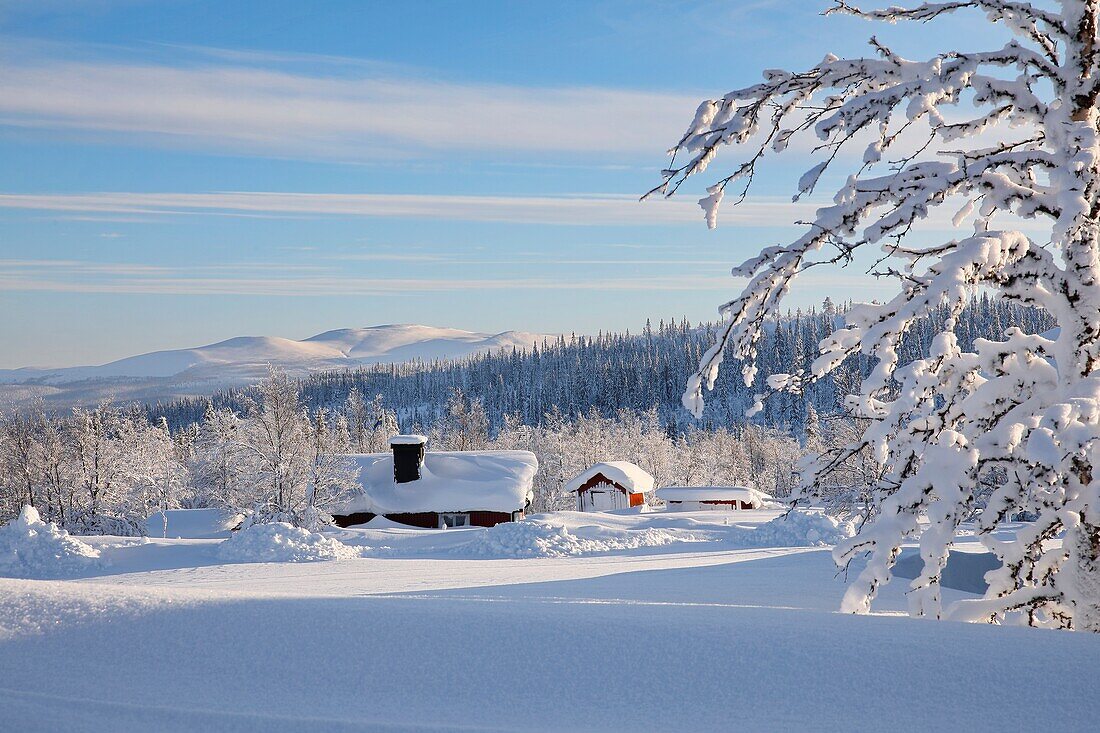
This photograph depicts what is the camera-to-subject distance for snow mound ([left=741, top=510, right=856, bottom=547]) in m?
26.2

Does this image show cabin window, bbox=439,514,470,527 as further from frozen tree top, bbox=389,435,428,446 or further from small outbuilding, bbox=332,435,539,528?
frozen tree top, bbox=389,435,428,446

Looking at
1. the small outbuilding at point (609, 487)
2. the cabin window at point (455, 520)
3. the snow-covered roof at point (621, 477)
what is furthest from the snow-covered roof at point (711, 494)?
the cabin window at point (455, 520)

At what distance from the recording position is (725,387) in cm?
16462

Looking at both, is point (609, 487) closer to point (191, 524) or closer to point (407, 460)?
point (407, 460)

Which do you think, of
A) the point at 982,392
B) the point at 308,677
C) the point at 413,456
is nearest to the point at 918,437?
the point at 982,392

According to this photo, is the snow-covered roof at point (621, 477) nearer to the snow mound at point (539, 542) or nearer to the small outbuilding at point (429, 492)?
the small outbuilding at point (429, 492)

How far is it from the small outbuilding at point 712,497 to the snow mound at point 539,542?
41.9 metres

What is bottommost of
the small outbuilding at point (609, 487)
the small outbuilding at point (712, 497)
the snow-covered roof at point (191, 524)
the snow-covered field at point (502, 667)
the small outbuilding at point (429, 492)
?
the small outbuilding at point (712, 497)

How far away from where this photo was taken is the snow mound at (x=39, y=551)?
62.4ft

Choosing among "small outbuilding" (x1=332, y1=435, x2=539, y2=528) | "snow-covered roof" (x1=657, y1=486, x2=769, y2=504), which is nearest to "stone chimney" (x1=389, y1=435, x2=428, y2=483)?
"small outbuilding" (x1=332, y1=435, x2=539, y2=528)

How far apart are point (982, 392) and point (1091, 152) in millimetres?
1531

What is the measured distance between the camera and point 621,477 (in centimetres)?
6203

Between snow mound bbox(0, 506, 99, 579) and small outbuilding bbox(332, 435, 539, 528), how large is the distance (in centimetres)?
2086

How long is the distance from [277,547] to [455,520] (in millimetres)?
21589
